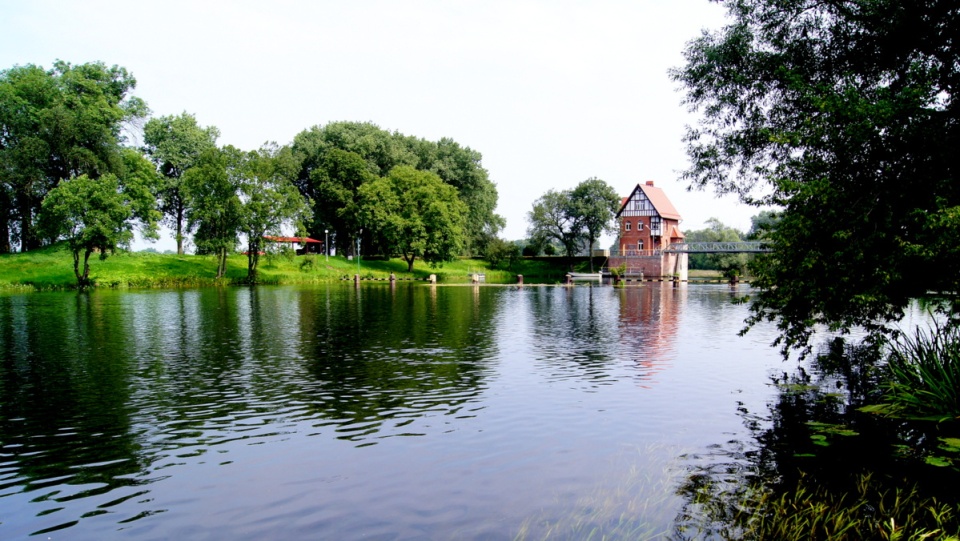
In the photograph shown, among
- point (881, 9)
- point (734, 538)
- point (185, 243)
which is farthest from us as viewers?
point (185, 243)

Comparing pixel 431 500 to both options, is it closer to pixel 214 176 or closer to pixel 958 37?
pixel 958 37

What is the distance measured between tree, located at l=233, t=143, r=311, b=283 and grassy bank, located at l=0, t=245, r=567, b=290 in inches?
120

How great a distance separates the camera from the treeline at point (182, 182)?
67.4 m

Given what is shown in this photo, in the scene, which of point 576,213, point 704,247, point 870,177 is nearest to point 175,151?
point 576,213

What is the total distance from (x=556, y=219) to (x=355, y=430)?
104436 mm

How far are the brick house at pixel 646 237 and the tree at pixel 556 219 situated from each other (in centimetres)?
823

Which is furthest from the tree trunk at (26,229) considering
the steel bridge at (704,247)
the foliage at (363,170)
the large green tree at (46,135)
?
the steel bridge at (704,247)

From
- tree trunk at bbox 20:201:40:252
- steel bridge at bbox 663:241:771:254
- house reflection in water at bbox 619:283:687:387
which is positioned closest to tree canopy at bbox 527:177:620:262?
steel bridge at bbox 663:241:771:254

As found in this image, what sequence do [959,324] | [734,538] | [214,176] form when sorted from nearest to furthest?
[734,538], [959,324], [214,176]

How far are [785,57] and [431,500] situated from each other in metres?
18.9

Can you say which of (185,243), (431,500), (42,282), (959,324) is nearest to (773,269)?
(959,324)

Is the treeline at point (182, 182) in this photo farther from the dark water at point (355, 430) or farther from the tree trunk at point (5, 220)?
the dark water at point (355, 430)

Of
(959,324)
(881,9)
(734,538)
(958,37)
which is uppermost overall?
(881,9)

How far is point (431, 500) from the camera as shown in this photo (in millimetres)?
9570
